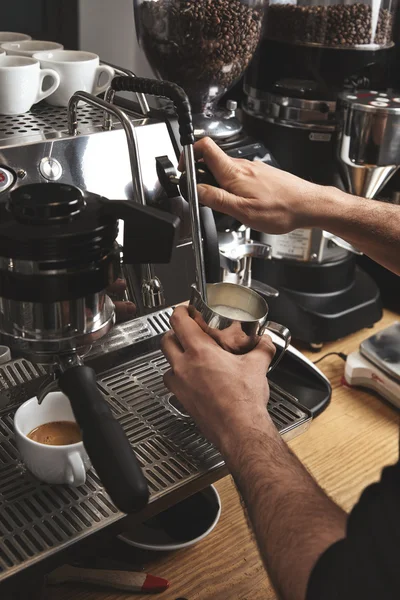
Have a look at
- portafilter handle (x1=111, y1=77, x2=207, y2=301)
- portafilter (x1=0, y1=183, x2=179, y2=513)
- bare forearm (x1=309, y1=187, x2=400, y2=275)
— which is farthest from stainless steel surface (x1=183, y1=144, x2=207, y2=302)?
bare forearm (x1=309, y1=187, x2=400, y2=275)

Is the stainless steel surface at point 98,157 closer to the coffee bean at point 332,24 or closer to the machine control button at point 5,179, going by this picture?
the machine control button at point 5,179

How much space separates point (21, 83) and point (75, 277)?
37 centimetres

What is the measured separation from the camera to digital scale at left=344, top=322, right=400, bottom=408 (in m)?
1.10

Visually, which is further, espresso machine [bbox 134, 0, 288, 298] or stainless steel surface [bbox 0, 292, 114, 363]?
espresso machine [bbox 134, 0, 288, 298]

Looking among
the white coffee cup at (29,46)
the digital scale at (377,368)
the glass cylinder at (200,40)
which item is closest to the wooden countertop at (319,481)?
the digital scale at (377,368)

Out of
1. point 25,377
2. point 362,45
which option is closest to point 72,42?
point 362,45

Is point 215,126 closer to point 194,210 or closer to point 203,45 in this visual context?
point 203,45

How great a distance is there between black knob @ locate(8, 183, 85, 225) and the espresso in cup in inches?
8.7

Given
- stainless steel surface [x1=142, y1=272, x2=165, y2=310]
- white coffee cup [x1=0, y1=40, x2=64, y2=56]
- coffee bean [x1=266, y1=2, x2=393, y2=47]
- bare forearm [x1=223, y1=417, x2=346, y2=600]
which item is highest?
coffee bean [x1=266, y1=2, x2=393, y2=47]

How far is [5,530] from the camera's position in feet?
1.80

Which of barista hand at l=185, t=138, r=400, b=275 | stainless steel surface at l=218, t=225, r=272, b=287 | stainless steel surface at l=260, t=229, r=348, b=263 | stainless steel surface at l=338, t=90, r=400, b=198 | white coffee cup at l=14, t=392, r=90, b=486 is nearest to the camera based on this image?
white coffee cup at l=14, t=392, r=90, b=486

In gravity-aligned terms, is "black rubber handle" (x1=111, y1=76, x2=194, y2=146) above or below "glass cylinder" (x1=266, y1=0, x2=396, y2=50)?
below

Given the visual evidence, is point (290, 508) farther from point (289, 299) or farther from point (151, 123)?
point (289, 299)

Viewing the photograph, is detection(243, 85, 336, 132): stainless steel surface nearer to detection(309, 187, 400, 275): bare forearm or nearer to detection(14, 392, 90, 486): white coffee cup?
detection(309, 187, 400, 275): bare forearm
